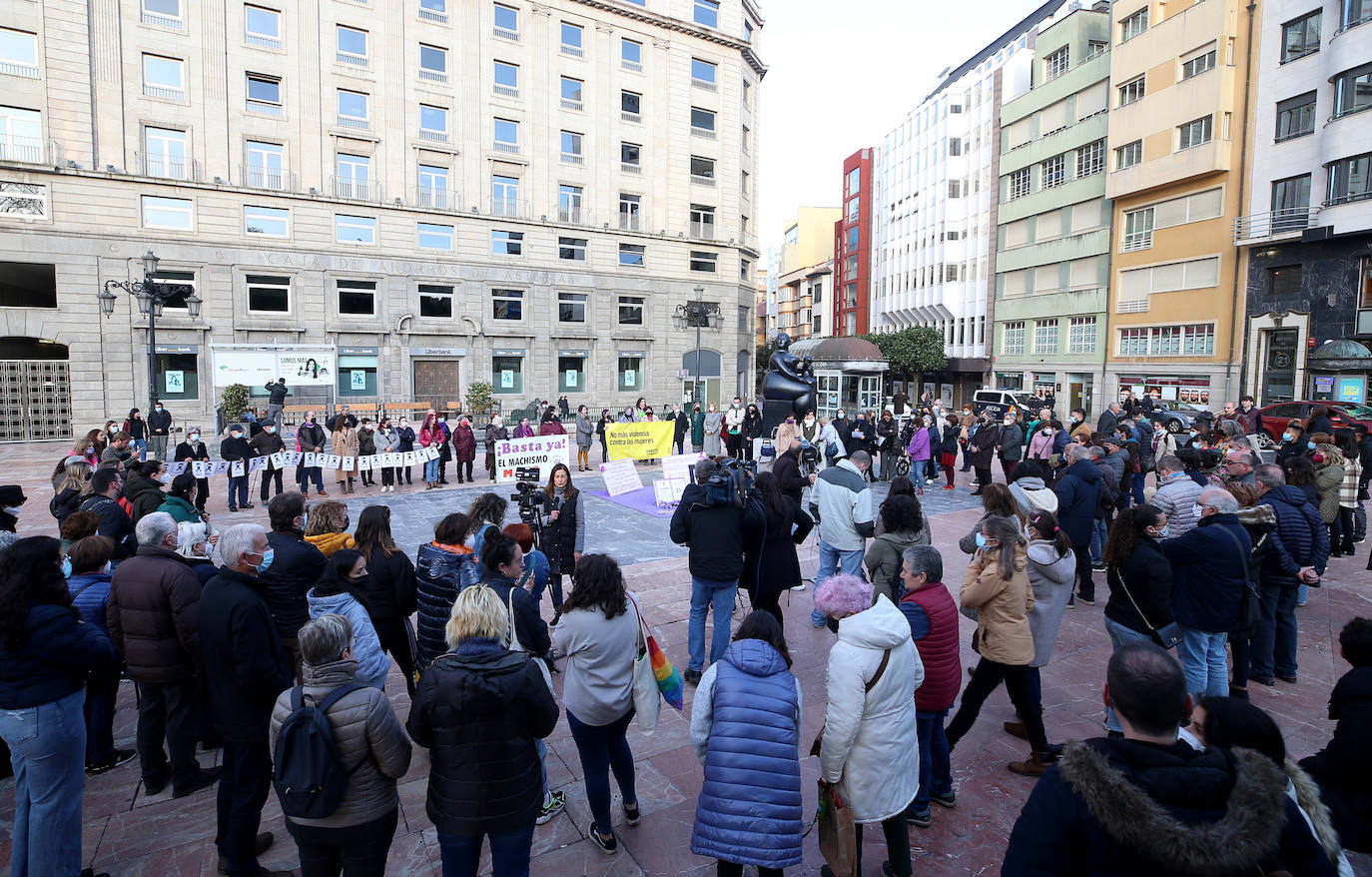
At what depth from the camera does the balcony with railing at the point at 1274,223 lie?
2877cm

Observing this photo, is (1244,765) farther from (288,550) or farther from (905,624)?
(288,550)

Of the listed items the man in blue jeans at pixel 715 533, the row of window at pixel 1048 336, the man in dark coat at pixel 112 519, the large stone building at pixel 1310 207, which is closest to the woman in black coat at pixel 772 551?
the man in blue jeans at pixel 715 533

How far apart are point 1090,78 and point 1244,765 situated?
47.2m

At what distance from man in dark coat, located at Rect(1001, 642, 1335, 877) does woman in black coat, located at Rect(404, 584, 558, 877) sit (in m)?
1.93

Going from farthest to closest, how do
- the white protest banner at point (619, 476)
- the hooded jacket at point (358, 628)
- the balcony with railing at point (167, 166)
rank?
1. the balcony with railing at point (167, 166)
2. the white protest banner at point (619, 476)
3. the hooded jacket at point (358, 628)

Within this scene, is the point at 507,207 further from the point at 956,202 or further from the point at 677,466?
the point at 956,202

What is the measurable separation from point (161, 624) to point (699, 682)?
3328 mm

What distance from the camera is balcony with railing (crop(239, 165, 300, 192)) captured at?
3136cm

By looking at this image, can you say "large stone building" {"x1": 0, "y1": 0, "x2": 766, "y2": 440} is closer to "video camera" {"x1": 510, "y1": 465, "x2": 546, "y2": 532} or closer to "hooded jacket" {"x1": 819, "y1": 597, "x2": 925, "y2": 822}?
"video camera" {"x1": 510, "y1": 465, "x2": 546, "y2": 532}

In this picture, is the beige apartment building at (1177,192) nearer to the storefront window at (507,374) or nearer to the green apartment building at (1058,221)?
the green apartment building at (1058,221)

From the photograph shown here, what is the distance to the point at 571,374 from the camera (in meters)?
39.7

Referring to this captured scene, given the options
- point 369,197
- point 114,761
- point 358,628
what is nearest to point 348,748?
point 358,628

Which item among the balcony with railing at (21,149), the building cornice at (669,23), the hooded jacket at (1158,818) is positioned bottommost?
the hooded jacket at (1158,818)

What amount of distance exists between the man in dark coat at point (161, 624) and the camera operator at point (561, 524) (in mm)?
3408
